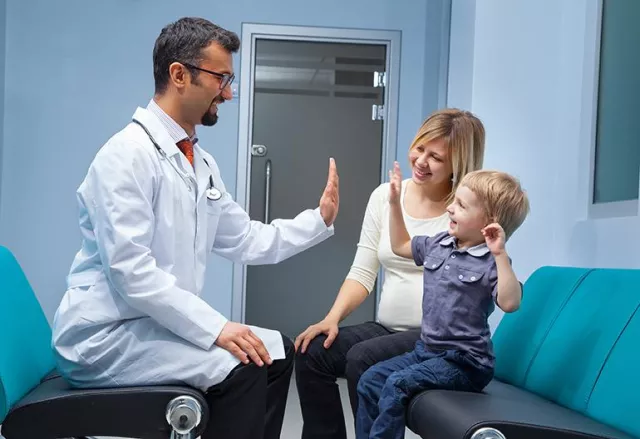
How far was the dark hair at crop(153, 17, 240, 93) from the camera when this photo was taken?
87.5 inches

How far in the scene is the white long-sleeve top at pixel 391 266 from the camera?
2.50m

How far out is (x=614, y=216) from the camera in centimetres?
263

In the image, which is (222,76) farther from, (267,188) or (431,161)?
(267,188)

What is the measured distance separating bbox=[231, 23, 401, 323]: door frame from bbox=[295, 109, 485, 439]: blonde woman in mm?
2647

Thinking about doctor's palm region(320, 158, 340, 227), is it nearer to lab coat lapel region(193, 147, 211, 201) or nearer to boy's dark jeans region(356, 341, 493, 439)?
lab coat lapel region(193, 147, 211, 201)

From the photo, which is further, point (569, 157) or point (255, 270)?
point (255, 270)

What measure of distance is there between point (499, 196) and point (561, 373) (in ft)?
1.69

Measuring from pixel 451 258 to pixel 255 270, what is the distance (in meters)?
3.61

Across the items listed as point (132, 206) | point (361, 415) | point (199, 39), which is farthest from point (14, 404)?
point (199, 39)

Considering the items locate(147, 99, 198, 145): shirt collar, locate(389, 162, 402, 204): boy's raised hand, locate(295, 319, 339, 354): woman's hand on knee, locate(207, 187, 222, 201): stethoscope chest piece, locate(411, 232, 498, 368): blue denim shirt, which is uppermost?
locate(147, 99, 198, 145): shirt collar

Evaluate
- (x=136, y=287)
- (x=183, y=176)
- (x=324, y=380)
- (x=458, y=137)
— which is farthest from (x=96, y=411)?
(x=458, y=137)

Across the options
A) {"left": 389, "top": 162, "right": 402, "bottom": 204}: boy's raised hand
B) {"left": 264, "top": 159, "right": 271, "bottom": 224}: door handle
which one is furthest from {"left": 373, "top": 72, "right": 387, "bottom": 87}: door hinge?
{"left": 389, "top": 162, "right": 402, "bottom": 204}: boy's raised hand

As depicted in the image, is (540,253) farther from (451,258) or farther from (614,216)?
(451,258)

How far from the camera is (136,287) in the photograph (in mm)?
1908
